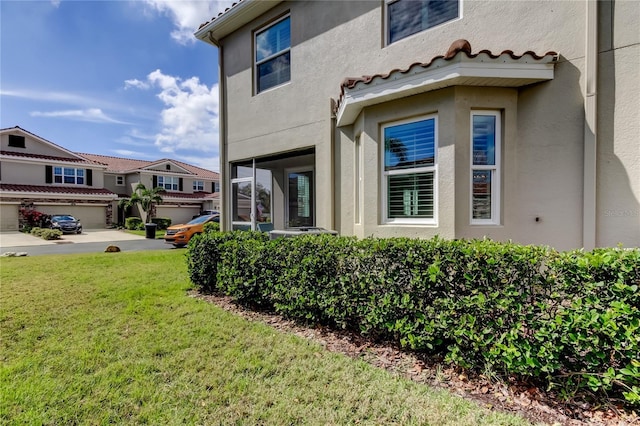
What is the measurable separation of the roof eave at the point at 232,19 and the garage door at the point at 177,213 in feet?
88.7

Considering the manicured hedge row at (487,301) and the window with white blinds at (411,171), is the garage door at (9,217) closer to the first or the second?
the manicured hedge row at (487,301)

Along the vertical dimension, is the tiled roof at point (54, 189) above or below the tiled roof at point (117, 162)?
below

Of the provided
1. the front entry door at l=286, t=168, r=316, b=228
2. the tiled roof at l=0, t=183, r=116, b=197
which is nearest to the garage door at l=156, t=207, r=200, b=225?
the tiled roof at l=0, t=183, r=116, b=197

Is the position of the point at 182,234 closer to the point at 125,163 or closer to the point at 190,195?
the point at 190,195

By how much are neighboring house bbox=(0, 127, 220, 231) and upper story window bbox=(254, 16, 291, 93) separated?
92.1ft

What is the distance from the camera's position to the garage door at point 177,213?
3262 cm

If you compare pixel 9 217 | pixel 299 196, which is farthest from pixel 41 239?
pixel 299 196

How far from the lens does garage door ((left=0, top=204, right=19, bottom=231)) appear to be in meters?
25.0

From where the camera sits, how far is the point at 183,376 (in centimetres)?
317

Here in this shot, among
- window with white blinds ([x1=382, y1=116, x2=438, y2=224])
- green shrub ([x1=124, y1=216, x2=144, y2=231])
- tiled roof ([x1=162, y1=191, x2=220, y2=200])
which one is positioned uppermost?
tiled roof ([x1=162, y1=191, x2=220, y2=200])

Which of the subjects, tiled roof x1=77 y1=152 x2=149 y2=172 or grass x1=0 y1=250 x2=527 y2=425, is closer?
grass x1=0 y1=250 x2=527 y2=425

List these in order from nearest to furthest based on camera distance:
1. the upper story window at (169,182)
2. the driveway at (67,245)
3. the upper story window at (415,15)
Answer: the upper story window at (415,15)
the driveway at (67,245)
the upper story window at (169,182)

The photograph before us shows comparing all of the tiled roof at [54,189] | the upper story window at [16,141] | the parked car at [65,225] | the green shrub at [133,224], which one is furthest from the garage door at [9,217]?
the green shrub at [133,224]

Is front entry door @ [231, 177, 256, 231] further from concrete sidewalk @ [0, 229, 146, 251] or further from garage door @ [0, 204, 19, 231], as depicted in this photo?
garage door @ [0, 204, 19, 231]
